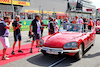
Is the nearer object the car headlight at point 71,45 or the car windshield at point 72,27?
the car headlight at point 71,45

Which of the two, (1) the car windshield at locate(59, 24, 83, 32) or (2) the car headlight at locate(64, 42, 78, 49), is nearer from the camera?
(2) the car headlight at locate(64, 42, 78, 49)

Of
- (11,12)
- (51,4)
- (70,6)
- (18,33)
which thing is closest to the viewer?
(18,33)

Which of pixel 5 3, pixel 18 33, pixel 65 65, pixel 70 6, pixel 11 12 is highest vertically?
pixel 70 6

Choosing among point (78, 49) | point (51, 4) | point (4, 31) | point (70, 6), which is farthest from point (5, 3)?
point (70, 6)

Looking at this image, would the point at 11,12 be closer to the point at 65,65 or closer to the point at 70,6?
the point at 65,65

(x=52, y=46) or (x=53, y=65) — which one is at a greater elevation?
(x=52, y=46)

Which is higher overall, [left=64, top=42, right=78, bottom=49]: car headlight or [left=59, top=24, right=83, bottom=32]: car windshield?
[left=59, top=24, right=83, bottom=32]: car windshield

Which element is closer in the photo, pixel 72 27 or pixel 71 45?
pixel 71 45

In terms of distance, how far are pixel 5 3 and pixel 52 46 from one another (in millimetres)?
20076

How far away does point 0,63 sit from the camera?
4.47 metres

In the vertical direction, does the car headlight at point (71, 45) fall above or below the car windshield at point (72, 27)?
below

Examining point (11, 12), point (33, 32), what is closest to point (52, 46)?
point (33, 32)

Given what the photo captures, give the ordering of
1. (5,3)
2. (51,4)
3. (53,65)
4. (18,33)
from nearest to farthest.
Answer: (53,65)
(18,33)
(5,3)
(51,4)

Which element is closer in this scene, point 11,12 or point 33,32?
point 33,32
